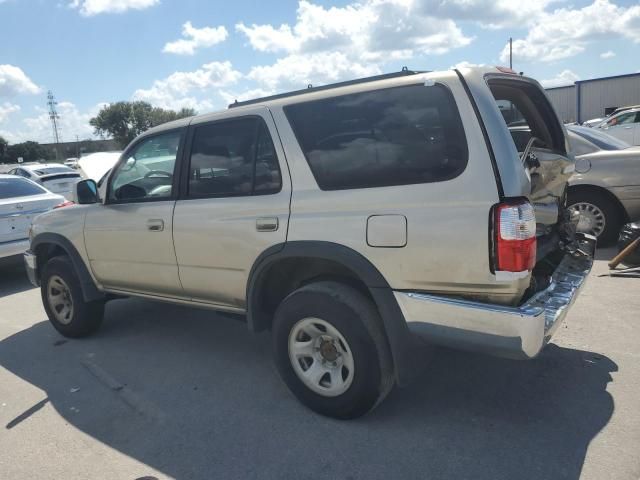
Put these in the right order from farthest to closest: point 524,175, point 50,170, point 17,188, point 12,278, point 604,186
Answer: point 50,170
point 12,278
point 17,188
point 604,186
point 524,175

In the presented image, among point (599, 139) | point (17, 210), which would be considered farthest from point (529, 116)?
point (17, 210)

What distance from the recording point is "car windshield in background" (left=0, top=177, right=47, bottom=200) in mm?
7898

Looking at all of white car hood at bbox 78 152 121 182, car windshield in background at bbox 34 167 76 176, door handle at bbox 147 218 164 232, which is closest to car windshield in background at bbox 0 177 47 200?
white car hood at bbox 78 152 121 182

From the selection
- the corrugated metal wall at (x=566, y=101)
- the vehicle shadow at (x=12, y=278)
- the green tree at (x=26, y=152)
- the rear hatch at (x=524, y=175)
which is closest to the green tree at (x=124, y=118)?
the green tree at (x=26, y=152)

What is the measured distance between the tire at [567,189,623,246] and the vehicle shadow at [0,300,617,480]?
3288mm

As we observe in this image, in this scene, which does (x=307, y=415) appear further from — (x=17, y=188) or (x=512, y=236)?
(x=17, y=188)

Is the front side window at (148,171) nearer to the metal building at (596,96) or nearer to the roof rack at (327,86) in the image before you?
the roof rack at (327,86)

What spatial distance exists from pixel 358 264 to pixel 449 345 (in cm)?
64

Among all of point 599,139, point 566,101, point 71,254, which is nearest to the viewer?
point 71,254

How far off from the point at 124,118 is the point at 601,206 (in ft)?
247

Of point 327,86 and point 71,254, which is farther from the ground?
point 327,86

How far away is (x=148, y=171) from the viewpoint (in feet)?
14.1

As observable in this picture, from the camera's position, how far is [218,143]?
3754 millimetres

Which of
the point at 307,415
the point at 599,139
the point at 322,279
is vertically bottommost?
the point at 307,415
